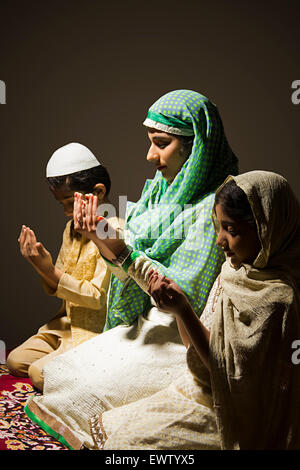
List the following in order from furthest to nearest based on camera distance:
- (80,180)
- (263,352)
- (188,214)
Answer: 1. (80,180)
2. (188,214)
3. (263,352)

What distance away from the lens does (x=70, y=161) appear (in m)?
3.46

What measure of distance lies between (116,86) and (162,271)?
211cm

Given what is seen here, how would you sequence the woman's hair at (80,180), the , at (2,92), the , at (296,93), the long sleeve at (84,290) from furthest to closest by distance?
the , at (2,92)
the , at (296,93)
the woman's hair at (80,180)
the long sleeve at (84,290)

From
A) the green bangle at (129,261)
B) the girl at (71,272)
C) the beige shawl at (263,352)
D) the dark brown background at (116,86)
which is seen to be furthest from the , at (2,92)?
the beige shawl at (263,352)

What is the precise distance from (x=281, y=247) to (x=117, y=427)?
0.83m

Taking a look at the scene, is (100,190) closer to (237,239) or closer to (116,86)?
(116,86)

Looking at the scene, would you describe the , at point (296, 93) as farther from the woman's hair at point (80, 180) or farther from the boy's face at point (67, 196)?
the boy's face at point (67, 196)

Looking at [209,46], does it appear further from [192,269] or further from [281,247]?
[281,247]

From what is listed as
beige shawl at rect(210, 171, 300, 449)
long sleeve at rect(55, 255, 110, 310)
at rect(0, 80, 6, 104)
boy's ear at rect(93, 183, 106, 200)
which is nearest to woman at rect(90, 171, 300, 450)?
beige shawl at rect(210, 171, 300, 449)

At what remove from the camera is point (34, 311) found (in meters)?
4.78

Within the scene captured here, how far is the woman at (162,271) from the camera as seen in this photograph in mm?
2658

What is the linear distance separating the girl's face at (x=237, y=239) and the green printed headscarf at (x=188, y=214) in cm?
47

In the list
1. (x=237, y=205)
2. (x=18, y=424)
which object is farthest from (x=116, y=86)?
(x=237, y=205)

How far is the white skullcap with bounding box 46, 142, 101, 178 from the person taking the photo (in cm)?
345
